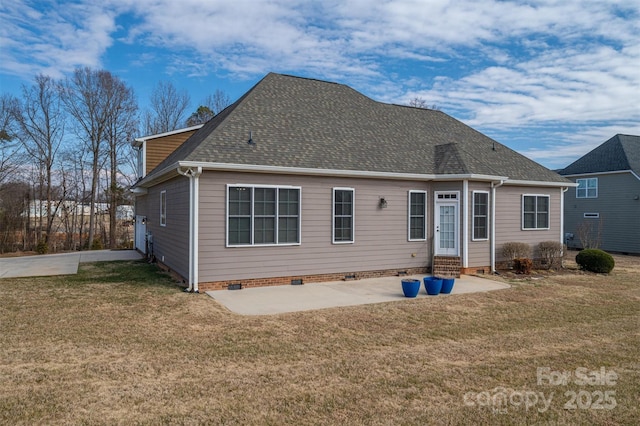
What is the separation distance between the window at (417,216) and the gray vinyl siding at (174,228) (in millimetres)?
6526

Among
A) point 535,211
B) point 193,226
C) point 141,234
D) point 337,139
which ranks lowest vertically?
point 141,234

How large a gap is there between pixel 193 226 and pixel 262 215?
1.72 metres

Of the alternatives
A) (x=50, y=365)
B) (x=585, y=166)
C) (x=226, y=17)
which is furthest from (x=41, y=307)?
Result: (x=585, y=166)

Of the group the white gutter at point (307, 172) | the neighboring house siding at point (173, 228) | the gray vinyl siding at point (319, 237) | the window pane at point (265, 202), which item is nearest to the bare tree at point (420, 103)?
the white gutter at point (307, 172)

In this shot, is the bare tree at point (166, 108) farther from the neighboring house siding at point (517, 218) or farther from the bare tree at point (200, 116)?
the neighboring house siding at point (517, 218)

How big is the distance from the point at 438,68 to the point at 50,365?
1997 centimetres

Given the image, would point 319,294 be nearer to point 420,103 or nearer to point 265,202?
point 265,202

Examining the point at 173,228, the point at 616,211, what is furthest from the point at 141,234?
the point at 616,211

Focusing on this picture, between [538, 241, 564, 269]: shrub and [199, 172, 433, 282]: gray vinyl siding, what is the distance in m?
4.67

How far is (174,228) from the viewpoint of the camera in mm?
11617

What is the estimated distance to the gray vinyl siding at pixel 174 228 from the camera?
33.9ft

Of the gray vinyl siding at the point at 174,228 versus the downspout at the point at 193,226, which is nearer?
the downspout at the point at 193,226

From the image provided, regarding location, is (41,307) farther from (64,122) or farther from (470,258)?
(64,122)

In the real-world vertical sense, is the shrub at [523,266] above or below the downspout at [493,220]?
below
